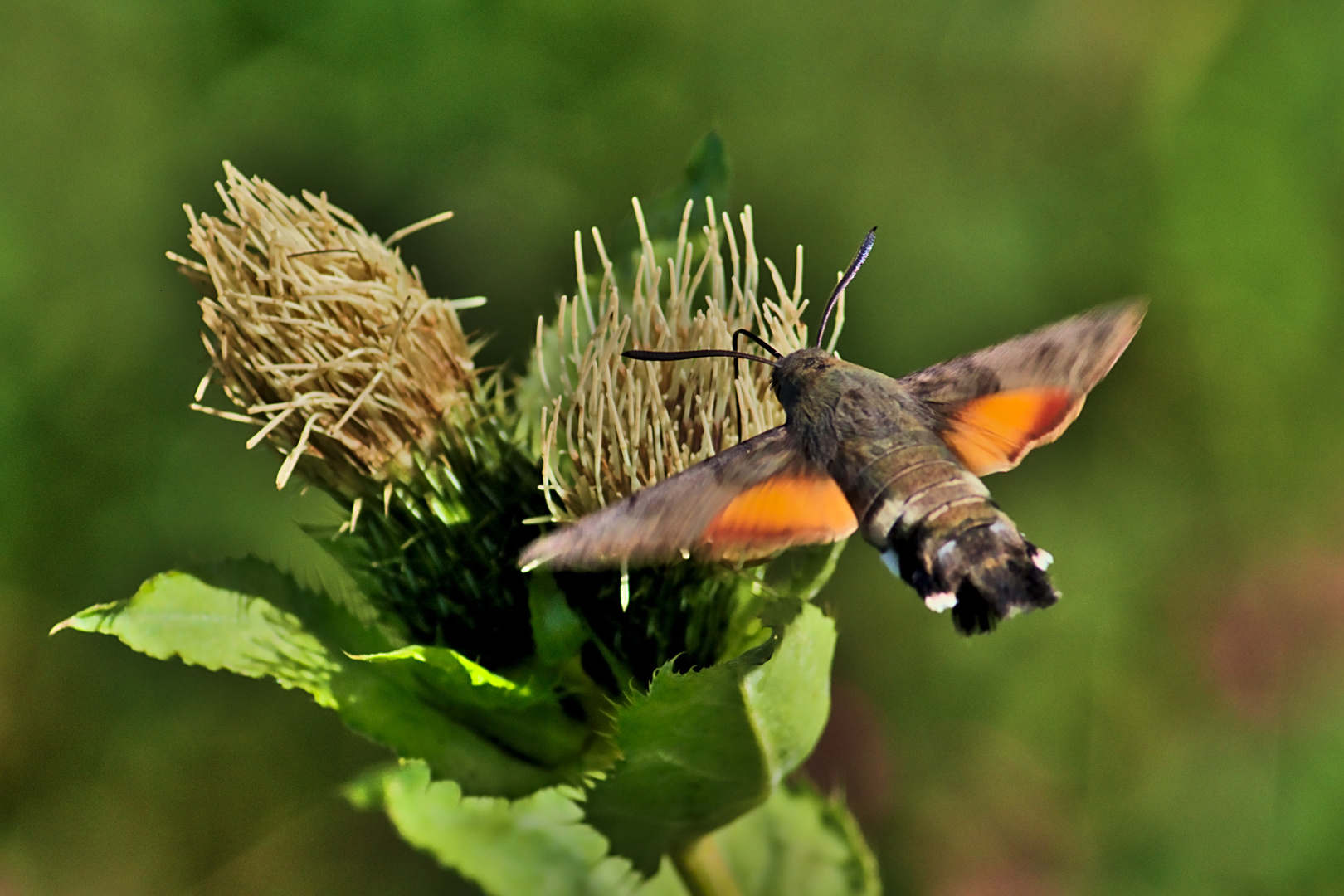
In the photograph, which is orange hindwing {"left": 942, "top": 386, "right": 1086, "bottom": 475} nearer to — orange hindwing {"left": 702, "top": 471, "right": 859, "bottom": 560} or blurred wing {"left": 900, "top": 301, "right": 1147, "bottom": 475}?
blurred wing {"left": 900, "top": 301, "right": 1147, "bottom": 475}

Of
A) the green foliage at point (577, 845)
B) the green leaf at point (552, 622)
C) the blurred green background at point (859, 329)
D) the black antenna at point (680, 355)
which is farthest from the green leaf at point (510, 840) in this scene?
the black antenna at point (680, 355)

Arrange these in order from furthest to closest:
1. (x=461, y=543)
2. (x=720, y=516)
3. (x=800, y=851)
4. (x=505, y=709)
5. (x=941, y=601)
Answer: (x=800, y=851) → (x=461, y=543) → (x=505, y=709) → (x=720, y=516) → (x=941, y=601)

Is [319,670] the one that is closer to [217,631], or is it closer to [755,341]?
[217,631]

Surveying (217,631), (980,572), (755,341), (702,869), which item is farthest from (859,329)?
(217,631)

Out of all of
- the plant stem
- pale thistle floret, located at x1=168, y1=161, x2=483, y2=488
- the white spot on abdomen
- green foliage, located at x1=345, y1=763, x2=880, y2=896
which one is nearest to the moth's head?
the white spot on abdomen

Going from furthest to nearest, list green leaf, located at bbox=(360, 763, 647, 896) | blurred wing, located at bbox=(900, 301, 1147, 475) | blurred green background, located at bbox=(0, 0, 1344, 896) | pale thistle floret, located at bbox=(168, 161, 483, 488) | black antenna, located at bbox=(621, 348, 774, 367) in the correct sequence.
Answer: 1. blurred green background, located at bbox=(0, 0, 1344, 896)
2. green leaf, located at bbox=(360, 763, 647, 896)
3. pale thistle floret, located at bbox=(168, 161, 483, 488)
4. black antenna, located at bbox=(621, 348, 774, 367)
5. blurred wing, located at bbox=(900, 301, 1147, 475)

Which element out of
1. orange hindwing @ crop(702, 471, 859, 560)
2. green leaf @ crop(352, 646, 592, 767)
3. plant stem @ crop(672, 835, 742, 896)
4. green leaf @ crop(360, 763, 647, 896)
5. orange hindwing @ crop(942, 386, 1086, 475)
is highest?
orange hindwing @ crop(942, 386, 1086, 475)

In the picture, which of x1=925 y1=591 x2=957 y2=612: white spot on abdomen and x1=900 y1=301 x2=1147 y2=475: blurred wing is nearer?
x1=925 y1=591 x2=957 y2=612: white spot on abdomen

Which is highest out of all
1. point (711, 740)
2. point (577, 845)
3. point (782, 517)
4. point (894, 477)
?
point (894, 477)
